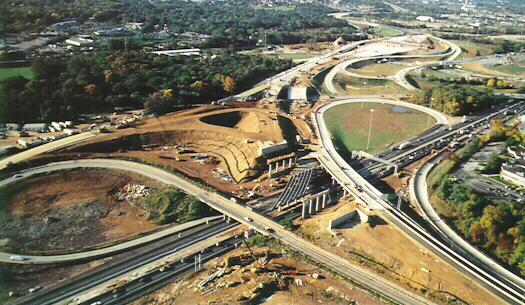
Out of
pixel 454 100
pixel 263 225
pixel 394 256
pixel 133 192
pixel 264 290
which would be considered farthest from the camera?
pixel 454 100

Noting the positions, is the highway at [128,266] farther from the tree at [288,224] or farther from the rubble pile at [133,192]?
the rubble pile at [133,192]

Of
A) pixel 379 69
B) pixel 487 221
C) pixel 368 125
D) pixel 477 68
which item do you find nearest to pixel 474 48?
pixel 477 68

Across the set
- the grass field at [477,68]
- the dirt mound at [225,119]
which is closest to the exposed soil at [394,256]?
the dirt mound at [225,119]

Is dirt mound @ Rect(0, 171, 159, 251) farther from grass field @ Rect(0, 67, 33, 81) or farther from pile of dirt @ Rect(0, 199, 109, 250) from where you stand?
grass field @ Rect(0, 67, 33, 81)

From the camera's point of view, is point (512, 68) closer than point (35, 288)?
No

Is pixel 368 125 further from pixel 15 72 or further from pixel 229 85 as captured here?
pixel 15 72
